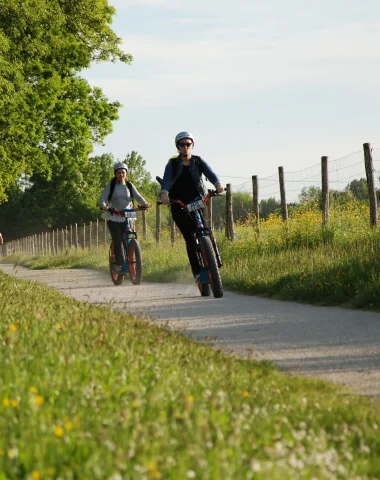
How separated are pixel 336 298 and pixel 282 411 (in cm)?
689

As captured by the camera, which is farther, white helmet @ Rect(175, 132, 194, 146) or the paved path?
white helmet @ Rect(175, 132, 194, 146)

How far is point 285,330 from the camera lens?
894 centimetres

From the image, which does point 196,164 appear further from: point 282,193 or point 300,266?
point 282,193

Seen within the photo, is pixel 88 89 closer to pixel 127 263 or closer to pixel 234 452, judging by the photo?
pixel 127 263

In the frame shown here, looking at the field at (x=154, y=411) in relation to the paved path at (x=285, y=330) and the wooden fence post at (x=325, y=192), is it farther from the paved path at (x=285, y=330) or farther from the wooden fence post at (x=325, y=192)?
the wooden fence post at (x=325, y=192)

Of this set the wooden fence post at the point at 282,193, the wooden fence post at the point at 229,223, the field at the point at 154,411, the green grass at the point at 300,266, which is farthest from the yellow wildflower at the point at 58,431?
the wooden fence post at the point at 229,223

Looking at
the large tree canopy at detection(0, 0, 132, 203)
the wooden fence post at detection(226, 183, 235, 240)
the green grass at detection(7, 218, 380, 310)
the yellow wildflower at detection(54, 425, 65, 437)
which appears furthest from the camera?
the large tree canopy at detection(0, 0, 132, 203)

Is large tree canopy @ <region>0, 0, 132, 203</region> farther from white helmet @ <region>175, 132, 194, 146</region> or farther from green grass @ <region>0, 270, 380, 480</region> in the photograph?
green grass @ <region>0, 270, 380, 480</region>

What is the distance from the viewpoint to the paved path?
6.72m

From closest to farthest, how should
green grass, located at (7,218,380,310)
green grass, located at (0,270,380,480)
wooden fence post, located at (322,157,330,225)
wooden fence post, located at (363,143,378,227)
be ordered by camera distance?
green grass, located at (0,270,380,480)
green grass, located at (7,218,380,310)
wooden fence post, located at (363,143,378,227)
wooden fence post, located at (322,157,330,225)

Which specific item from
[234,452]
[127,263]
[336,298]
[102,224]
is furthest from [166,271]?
[102,224]

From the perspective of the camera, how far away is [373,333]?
332 inches

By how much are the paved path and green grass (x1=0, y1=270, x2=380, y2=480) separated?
1.74ft

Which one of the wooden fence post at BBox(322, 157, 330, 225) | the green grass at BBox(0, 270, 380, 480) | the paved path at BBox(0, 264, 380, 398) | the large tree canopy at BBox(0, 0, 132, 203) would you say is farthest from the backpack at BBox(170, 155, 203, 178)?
the large tree canopy at BBox(0, 0, 132, 203)
